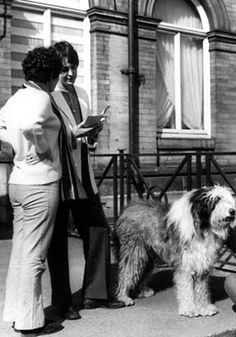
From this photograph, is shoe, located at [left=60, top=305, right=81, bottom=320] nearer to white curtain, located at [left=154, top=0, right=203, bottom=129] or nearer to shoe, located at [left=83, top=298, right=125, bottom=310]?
shoe, located at [left=83, top=298, right=125, bottom=310]

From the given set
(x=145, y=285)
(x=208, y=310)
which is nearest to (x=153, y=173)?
(x=145, y=285)

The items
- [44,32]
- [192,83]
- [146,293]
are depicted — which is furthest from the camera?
[192,83]

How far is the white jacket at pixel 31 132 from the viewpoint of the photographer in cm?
383

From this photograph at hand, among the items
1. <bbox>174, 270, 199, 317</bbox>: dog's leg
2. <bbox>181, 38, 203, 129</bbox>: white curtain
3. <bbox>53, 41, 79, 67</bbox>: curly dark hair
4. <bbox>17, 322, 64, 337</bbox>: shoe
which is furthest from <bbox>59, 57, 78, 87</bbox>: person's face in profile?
<bbox>181, 38, 203, 129</bbox>: white curtain

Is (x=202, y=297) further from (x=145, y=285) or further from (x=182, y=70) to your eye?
(x=182, y=70)

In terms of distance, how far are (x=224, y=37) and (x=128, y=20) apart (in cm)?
255

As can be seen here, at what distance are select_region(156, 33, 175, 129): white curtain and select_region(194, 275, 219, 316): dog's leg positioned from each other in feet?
24.0

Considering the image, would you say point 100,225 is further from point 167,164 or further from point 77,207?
point 167,164

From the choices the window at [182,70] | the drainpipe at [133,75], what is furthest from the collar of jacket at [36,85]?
the window at [182,70]

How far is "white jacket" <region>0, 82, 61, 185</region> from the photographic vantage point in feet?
12.6

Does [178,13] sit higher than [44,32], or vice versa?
[178,13]

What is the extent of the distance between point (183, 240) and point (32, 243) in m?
1.23

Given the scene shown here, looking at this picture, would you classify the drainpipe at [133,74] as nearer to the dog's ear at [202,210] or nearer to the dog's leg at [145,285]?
the dog's leg at [145,285]

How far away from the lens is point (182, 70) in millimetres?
12219
